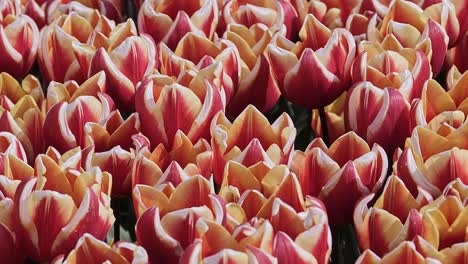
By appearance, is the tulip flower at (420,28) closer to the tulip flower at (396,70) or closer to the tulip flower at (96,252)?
the tulip flower at (396,70)

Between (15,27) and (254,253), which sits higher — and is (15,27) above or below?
below

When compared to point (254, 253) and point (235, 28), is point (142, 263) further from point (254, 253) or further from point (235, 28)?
point (235, 28)

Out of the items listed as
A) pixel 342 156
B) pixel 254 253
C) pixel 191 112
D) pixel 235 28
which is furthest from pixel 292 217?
pixel 235 28

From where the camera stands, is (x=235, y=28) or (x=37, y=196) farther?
(x=235, y=28)

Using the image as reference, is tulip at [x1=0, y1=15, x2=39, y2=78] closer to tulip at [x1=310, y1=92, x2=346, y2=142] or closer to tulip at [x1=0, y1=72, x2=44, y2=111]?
tulip at [x1=0, y1=72, x2=44, y2=111]

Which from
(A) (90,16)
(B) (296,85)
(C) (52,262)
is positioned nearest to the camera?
(C) (52,262)
